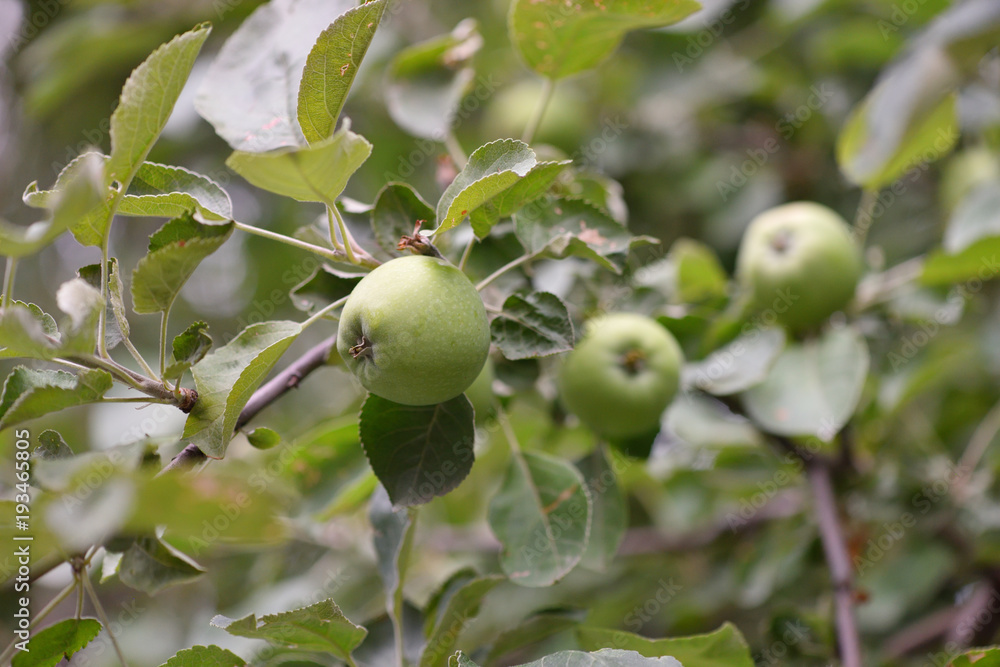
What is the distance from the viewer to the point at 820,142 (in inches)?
93.7

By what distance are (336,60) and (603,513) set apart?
87 cm

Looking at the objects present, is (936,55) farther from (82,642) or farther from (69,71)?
(69,71)

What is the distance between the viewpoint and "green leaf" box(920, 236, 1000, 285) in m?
1.56

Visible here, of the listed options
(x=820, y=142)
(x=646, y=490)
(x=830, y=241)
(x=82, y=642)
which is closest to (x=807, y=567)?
(x=646, y=490)

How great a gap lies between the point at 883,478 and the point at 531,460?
1020 millimetres

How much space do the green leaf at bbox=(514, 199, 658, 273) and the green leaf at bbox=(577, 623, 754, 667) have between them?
0.52 m

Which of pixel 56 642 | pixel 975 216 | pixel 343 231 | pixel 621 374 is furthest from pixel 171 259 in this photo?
pixel 975 216

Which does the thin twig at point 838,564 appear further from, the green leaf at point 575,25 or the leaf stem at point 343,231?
the leaf stem at point 343,231

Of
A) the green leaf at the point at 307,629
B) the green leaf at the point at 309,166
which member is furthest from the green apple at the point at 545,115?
the green leaf at the point at 307,629

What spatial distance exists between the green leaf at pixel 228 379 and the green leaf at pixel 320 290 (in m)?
0.13

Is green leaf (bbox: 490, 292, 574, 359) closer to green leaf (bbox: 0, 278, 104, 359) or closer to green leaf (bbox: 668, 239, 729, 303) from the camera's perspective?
green leaf (bbox: 0, 278, 104, 359)

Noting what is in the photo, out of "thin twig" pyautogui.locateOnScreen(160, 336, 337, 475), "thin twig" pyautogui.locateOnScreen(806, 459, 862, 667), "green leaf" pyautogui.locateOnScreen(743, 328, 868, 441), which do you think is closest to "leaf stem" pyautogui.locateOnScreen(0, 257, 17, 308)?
"thin twig" pyautogui.locateOnScreen(160, 336, 337, 475)

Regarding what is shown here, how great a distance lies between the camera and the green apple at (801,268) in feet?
5.14

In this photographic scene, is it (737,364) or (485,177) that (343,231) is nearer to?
(485,177)
